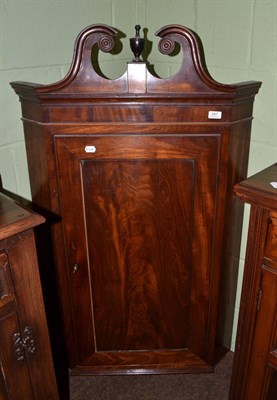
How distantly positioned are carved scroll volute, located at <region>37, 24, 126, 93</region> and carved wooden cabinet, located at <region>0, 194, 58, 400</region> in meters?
0.45

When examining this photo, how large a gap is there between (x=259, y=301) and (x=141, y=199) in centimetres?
57

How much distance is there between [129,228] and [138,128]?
16.5 inches

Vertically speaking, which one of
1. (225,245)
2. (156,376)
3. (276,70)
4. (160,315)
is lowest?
(156,376)

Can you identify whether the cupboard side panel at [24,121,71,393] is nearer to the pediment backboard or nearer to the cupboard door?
the cupboard door

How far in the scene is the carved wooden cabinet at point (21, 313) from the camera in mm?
1057

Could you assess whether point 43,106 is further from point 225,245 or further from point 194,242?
point 225,245

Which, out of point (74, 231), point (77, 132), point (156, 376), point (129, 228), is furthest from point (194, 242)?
point (156, 376)

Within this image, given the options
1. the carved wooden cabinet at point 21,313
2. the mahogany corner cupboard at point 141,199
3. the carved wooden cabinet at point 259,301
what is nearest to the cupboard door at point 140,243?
the mahogany corner cupboard at point 141,199

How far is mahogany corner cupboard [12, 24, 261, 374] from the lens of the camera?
1348 mm

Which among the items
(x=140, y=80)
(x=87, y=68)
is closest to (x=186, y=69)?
(x=140, y=80)

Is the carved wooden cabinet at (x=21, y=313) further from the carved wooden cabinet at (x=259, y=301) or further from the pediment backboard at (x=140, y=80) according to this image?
the carved wooden cabinet at (x=259, y=301)

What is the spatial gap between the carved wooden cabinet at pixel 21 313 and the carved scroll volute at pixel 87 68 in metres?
0.45

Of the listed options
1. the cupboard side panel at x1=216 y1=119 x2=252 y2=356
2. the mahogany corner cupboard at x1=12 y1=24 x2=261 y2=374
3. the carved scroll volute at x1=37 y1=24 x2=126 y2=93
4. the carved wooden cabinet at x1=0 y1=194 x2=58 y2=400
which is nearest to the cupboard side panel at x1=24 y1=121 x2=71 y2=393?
the mahogany corner cupboard at x1=12 y1=24 x2=261 y2=374

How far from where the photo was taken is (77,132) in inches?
55.1
